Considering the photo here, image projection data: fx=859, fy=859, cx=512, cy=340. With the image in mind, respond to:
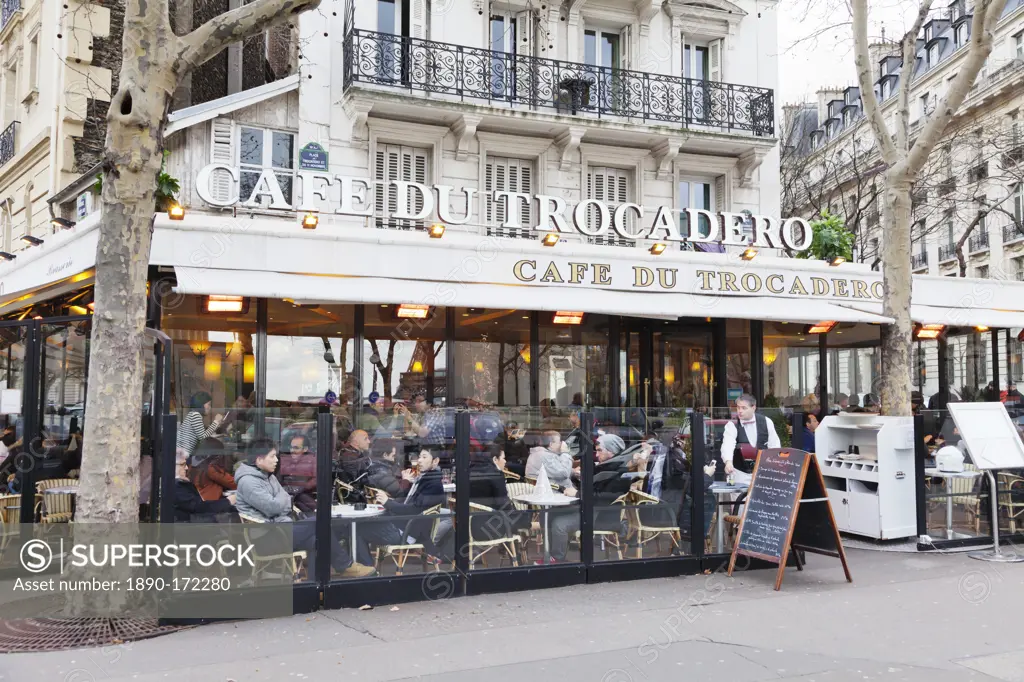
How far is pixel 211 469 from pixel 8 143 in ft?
56.7

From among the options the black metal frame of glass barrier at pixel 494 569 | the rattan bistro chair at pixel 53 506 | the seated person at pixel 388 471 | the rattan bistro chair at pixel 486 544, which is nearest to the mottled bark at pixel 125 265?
the black metal frame of glass barrier at pixel 494 569

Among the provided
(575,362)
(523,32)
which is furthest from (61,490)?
(523,32)

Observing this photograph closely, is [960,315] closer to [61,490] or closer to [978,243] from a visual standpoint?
[61,490]

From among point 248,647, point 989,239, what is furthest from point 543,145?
point 989,239

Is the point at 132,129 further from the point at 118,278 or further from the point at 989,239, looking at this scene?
the point at 989,239

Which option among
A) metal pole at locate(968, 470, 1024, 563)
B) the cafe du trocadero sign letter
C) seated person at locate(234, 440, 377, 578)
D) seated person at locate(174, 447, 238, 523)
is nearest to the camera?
seated person at locate(174, 447, 238, 523)

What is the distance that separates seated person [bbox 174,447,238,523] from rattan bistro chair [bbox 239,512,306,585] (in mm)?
177

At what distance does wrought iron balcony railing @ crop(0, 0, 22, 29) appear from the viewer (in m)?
20.0

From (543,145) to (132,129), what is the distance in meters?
Answer: 10.1

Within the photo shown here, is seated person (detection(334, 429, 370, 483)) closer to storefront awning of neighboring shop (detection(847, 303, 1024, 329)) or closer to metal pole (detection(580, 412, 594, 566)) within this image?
metal pole (detection(580, 412, 594, 566))

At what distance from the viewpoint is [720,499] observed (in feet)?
26.2

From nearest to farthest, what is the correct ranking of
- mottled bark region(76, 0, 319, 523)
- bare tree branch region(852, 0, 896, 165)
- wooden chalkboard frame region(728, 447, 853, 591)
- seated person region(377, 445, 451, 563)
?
mottled bark region(76, 0, 319, 523), seated person region(377, 445, 451, 563), wooden chalkboard frame region(728, 447, 853, 591), bare tree branch region(852, 0, 896, 165)

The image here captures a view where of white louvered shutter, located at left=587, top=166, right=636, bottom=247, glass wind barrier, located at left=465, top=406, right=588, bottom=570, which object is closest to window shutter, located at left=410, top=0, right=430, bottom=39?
white louvered shutter, located at left=587, top=166, right=636, bottom=247

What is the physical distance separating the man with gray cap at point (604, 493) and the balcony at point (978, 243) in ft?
99.6
